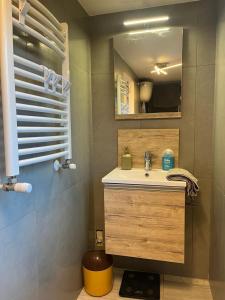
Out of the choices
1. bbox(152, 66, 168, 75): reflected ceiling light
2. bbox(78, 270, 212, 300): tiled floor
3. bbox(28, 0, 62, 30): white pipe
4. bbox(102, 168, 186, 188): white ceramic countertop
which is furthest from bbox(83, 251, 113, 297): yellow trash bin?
bbox(28, 0, 62, 30): white pipe

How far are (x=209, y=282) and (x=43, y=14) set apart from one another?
2.20 metres

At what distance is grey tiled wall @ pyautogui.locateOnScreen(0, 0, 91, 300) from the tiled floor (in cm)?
29

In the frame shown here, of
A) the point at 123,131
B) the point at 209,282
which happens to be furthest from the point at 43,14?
the point at 209,282

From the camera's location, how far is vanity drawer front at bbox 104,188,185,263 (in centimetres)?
153

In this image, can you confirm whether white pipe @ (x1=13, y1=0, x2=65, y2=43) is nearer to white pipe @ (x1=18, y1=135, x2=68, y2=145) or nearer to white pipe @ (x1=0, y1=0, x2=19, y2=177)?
white pipe @ (x1=0, y1=0, x2=19, y2=177)

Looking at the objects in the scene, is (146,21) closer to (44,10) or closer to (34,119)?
(44,10)

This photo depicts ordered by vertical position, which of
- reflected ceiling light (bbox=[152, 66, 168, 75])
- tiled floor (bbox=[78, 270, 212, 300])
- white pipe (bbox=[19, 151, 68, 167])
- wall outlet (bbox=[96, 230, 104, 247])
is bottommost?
tiled floor (bbox=[78, 270, 212, 300])

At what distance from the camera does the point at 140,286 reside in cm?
183

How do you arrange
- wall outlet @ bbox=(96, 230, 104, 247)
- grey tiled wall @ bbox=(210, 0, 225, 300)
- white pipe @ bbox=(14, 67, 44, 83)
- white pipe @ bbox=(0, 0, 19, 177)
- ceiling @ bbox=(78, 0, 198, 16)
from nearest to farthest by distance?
1. white pipe @ bbox=(0, 0, 19, 177)
2. white pipe @ bbox=(14, 67, 44, 83)
3. grey tiled wall @ bbox=(210, 0, 225, 300)
4. ceiling @ bbox=(78, 0, 198, 16)
5. wall outlet @ bbox=(96, 230, 104, 247)

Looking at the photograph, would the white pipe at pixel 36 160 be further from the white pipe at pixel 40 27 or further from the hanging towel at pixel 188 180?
the hanging towel at pixel 188 180

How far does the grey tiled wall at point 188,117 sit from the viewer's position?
175cm

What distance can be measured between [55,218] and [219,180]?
43.3 inches

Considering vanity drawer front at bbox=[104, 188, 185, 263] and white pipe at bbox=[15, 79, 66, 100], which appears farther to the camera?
vanity drawer front at bbox=[104, 188, 185, 263]

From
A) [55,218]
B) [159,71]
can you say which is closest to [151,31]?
[159,71]
